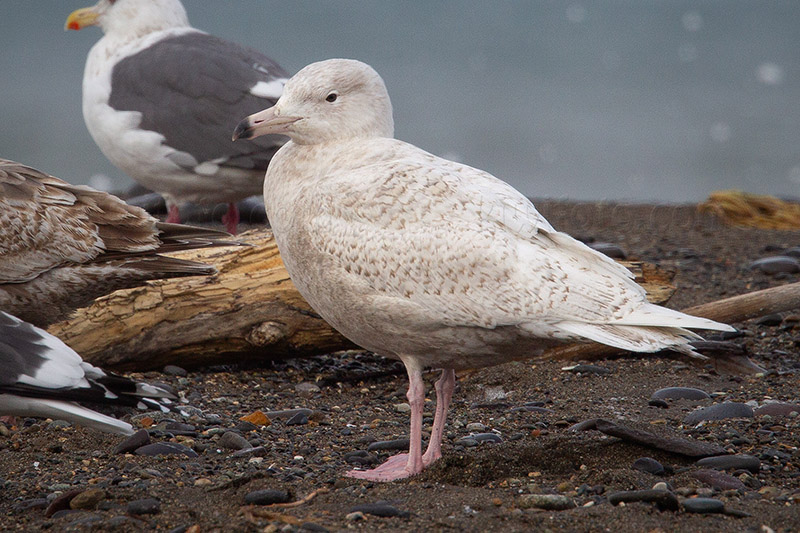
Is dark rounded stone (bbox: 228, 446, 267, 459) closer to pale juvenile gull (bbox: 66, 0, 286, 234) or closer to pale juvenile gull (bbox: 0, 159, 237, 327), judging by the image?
pale juvenile gull (bbox: 0, 159, 237, 327)

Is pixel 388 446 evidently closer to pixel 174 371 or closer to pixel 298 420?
pixel 298 420

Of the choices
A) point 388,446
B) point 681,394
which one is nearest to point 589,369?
point 681,394

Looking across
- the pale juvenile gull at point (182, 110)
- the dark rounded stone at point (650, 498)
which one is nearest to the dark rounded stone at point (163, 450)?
the dark rounded stone at point (650, 498)

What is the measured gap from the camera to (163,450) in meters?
4.29

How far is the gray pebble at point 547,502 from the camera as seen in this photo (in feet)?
10.9

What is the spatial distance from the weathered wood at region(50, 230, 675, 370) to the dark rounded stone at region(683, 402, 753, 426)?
1.17m

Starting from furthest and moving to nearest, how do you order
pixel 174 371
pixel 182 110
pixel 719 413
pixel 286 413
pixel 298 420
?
pixel 182 110, pixel 174 371, pixel 286 413, pixel 298 420, pixel 719 413

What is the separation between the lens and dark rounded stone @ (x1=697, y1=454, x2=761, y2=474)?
3.88 metres

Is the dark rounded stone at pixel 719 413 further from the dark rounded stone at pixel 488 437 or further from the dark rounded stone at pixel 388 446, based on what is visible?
the dark rounded stone at pixel 388 446

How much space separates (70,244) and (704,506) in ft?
11.3

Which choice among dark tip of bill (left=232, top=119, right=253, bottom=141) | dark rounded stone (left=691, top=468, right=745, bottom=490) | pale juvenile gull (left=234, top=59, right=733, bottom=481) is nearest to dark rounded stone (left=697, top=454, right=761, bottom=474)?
dark rounded stone (left=691, top=468, right=745, bottom=490)

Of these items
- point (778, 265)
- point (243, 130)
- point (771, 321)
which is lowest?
point (771, 321)

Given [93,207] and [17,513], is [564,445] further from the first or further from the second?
[93,207]

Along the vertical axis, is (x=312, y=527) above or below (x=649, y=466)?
below
